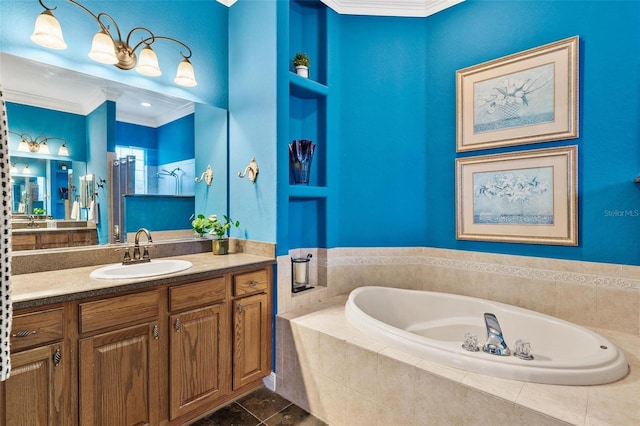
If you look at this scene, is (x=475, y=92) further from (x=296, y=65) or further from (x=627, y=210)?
(x=296, y=65)

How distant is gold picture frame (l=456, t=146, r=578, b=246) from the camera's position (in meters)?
2.06

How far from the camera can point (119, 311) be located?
5.02 ft

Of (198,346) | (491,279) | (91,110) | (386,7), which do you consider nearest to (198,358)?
(198,346)

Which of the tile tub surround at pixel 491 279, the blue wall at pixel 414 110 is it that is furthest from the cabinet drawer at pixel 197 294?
the blue wall at pixel 414 110

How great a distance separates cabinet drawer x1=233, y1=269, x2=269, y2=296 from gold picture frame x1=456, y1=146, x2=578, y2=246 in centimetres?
159

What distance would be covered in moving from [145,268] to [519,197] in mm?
2575

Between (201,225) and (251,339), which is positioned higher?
(201,225)

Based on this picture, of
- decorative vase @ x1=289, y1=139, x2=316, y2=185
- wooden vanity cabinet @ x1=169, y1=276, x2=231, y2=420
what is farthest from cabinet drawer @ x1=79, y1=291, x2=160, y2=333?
decorative vase @ x1=289, y1=139, x2=316, y2=185

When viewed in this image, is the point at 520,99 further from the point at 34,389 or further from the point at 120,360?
the point at 34,389

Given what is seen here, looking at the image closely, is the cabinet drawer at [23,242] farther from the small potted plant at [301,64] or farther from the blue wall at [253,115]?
the small potted plant at [301,64]

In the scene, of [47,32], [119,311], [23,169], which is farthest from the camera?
[23,169]

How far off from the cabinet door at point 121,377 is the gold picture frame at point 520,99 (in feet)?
8.28

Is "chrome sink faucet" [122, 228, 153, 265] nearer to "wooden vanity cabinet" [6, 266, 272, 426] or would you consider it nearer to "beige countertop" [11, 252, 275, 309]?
"beige countertop" [11, 252, 275, 309]

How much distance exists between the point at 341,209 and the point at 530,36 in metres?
1.85
